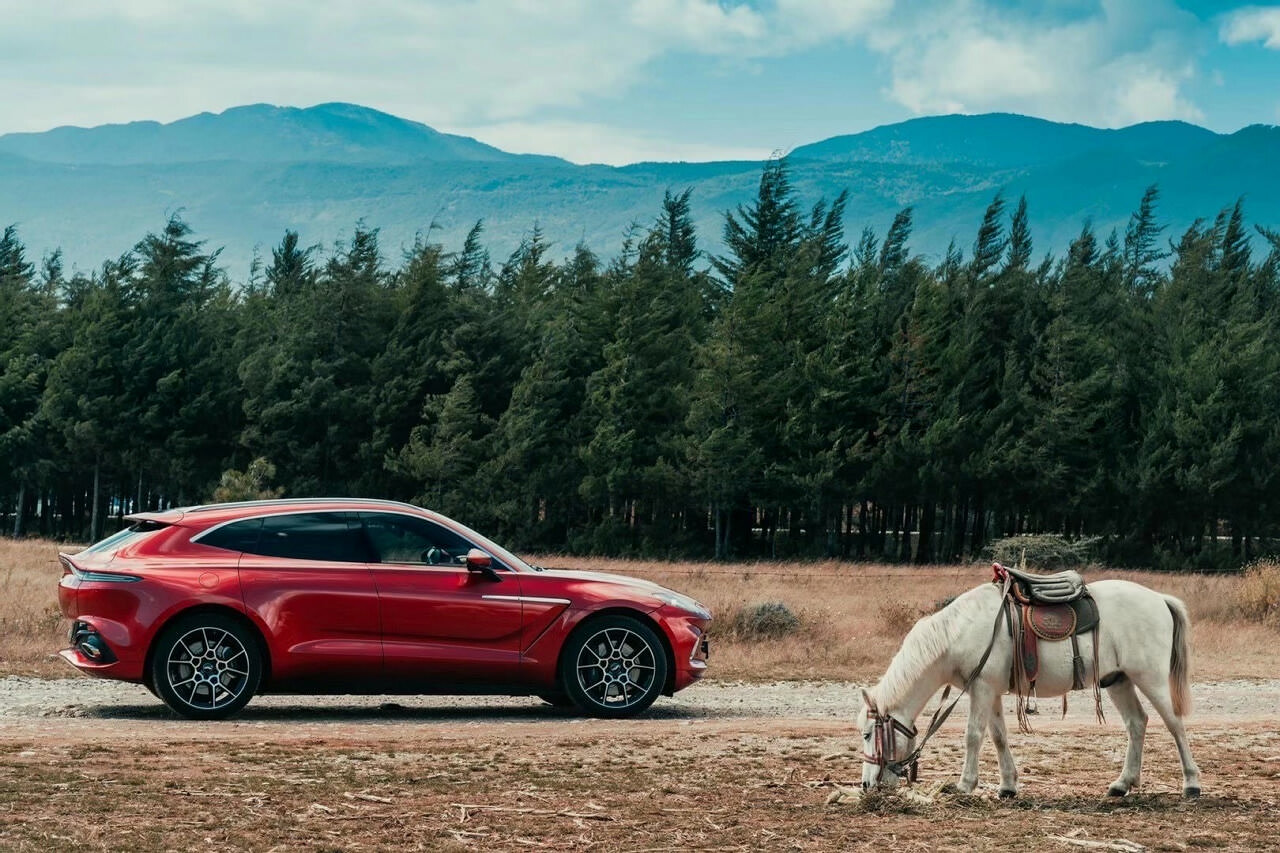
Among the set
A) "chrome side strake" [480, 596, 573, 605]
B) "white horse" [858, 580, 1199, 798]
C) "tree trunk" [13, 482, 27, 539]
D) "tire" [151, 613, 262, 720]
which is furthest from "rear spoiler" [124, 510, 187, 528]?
"tree trunk" [13, 482, 27, 539]

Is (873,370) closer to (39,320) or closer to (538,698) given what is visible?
(39,320)

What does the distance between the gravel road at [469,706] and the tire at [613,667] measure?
259 mm

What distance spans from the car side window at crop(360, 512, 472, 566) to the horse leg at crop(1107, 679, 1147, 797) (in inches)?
223

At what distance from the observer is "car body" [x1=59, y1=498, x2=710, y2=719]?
41.8 ft

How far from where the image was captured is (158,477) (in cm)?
7056

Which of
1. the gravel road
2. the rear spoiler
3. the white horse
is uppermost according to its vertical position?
the rear spoiler

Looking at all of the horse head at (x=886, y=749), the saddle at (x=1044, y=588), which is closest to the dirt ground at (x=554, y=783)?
the horse head at (x=886, y=749)

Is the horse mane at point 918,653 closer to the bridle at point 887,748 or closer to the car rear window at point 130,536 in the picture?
the bridle at point 887,748

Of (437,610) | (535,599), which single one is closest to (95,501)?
(437,610)

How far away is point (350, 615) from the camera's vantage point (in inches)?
509

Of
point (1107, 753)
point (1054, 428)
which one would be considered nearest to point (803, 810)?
point (1107, 753)

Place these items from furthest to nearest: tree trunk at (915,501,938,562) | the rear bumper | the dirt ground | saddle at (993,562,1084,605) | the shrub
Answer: tree trunk at (915,501,938,562), the shrub, the rear bumper, saddle at (993,562,1084,605), the dirt ground

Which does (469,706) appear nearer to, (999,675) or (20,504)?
(999,675)

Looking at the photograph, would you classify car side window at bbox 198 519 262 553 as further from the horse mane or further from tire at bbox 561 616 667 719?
the horse mane
